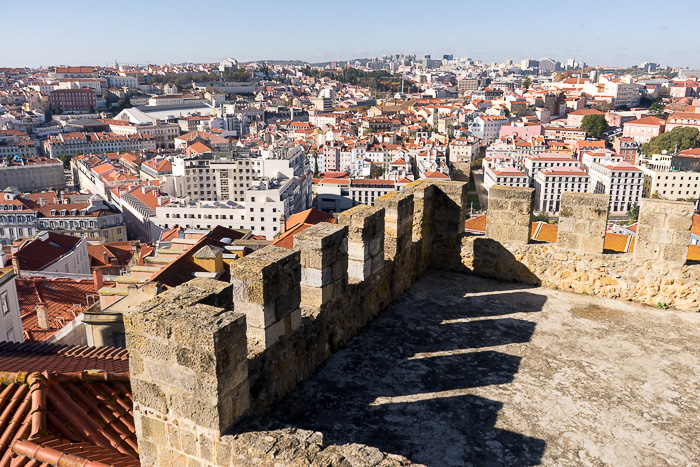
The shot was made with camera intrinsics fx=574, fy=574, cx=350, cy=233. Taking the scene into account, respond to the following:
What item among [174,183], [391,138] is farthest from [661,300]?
[391,138]

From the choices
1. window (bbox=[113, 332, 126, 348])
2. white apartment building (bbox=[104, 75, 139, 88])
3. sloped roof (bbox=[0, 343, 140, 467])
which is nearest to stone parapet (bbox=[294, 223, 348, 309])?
sloped roof (bbox=[0, 343, 140, 467])

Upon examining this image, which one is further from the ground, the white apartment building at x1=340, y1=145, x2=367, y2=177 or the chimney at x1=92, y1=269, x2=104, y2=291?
the chimney at x1=92, y1=269, x2=104, y2=291

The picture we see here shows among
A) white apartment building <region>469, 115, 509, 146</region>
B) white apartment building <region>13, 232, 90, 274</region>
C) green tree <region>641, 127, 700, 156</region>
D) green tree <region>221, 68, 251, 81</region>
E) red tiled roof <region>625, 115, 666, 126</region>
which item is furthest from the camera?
green tree <region>221, 68, 251, 81</region>

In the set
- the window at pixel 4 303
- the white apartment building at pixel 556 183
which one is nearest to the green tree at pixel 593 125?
the white apartment building at pixel 556 183

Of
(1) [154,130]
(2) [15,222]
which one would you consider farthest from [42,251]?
(1) [154,130]

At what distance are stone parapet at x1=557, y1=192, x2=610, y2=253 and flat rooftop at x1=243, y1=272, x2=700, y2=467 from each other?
0.71 meters

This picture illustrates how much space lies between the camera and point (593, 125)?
371 ft

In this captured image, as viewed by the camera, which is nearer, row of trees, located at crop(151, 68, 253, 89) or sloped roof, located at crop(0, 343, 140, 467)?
sloped roof, located at crop(0, 343, 140, 467)

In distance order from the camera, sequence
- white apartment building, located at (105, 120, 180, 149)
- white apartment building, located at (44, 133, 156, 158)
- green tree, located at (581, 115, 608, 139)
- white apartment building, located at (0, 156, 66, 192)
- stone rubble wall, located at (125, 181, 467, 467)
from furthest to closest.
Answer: white apartment building, located at (105, 120, 180, 149)
green tree, located at (581, 115, 608, 139)
white apartment building, located at (44, 133, 156, 158)
white apartment building, located at (0, 156, 66, 192)
stone rubble wall, located at (125, 181, 467, 467)

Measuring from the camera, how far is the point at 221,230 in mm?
25656

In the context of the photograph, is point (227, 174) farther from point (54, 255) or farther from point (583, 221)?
point (583, 221)

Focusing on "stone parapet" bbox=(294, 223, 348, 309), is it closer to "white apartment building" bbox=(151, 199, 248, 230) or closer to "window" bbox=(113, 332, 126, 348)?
"window" bbox=(113, 332, 126, 348)

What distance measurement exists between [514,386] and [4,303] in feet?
39.5

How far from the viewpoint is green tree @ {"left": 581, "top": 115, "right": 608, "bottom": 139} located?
368 ft
